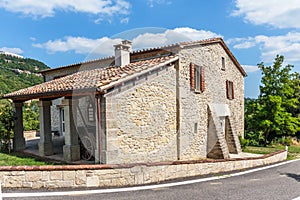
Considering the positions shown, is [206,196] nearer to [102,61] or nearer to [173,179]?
[173,179]

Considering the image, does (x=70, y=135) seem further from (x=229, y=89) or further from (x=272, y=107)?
(x=272, y=107)

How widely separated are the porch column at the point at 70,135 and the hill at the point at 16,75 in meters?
19.6

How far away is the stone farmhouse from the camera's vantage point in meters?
8.01

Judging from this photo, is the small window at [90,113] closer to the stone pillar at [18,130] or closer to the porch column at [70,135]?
the porch column at [70,135]

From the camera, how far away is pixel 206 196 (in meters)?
5.60

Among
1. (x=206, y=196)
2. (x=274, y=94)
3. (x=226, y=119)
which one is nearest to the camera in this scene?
(x=206, y=196)

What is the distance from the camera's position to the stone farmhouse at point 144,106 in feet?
26.3

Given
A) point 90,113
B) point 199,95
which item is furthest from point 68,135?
point 199,95

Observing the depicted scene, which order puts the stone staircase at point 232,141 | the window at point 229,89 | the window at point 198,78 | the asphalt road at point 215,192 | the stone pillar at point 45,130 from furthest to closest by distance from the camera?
the window at point 229,89, the stone staircase at point 232,141, the window at point 198,78, the stone pillar at point 45,130, the asphalt road at point 215,192

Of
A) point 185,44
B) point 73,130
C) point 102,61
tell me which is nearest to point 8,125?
point 73,130

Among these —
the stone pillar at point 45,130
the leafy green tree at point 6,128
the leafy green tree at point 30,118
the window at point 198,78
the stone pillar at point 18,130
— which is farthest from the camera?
the leafy green tree at point 30,118

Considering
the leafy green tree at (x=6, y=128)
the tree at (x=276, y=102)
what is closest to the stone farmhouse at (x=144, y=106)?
the leafy green tree at (x=6, y=128)

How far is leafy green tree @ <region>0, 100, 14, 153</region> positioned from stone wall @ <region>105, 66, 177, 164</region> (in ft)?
20.2

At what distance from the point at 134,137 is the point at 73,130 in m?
2.53
